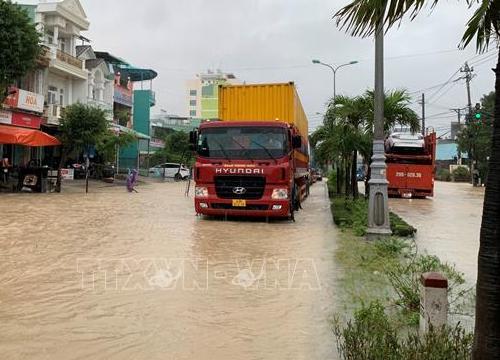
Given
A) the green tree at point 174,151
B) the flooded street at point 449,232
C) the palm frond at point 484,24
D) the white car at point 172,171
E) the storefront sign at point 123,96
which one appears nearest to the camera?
the palm frond at point 484,24

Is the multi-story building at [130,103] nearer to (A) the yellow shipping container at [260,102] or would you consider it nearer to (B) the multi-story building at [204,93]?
(A) the yellow shipping container at [260,102]

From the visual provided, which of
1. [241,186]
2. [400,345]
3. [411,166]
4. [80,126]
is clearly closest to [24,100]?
[80,126]

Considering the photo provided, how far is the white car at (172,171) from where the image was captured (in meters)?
49.7

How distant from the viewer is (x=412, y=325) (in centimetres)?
504

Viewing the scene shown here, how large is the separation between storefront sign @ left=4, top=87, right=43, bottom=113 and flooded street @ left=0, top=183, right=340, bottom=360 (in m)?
15.6

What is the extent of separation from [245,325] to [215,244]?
16.8ft

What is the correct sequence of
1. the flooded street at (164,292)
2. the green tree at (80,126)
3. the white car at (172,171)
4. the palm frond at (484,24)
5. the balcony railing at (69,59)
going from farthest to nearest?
the white car at (172,171)
the balcony railing at (69,59)
the green tree at (80,126)
the flooded street at (164,292)
the palm frond at (484,24)

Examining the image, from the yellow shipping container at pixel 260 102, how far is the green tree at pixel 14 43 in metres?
10.5

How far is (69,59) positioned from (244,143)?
24372mm

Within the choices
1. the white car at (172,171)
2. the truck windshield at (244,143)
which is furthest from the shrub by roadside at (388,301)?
the white car at (172,171)

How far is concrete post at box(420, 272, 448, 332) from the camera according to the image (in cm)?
390

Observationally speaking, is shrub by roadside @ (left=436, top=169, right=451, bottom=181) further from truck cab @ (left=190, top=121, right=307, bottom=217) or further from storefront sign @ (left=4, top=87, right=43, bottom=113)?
truck cab @ (left=190, top=121, right=307, bottom=217)

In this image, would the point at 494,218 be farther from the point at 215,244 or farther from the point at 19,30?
the point at 19,30

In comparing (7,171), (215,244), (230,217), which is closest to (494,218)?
(215,244)
